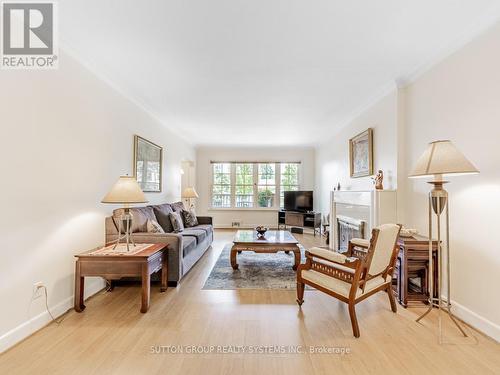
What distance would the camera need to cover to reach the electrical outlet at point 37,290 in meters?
2.12

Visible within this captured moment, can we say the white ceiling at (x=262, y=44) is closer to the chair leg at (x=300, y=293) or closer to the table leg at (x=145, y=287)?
the table leg at (x=145, y=287)

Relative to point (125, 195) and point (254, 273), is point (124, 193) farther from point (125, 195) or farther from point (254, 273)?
point (254, 273)

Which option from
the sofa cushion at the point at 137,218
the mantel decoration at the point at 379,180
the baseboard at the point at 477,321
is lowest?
the baseboard at the point at 477,321

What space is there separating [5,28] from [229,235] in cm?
548

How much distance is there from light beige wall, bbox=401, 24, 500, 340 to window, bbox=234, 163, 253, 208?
537 centimetres

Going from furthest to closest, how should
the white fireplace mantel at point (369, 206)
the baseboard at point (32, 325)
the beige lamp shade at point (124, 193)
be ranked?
1. the white fireplace mantel at point (369, 206)
2. the beige lamp shade at point (124, 193)
3. the baseboard at point (32, 325)

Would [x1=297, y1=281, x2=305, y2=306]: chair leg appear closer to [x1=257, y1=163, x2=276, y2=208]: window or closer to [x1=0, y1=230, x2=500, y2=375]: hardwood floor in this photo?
[x1=0, y1=230, x2=500, y2=375]: hardwood floor

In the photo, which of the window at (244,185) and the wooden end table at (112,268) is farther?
the window at (244,185)

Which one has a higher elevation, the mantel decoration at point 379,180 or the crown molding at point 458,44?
the crown molding at point 458,44

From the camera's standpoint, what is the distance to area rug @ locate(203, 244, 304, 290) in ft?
10.4

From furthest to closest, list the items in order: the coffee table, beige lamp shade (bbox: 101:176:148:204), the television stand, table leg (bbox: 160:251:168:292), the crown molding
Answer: the television stand
the coffee table
table leg (bbox: 160:251:168:292)
beige lamp shade (bbox: 101:176:148:204)
the crown molding

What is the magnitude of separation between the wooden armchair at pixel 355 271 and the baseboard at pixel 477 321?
568 mm

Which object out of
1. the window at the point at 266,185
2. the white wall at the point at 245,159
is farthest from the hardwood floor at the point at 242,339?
the window at the point at 266,185

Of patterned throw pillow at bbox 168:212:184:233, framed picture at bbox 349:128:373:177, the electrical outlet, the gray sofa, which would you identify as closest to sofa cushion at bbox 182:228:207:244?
the gray sofa
